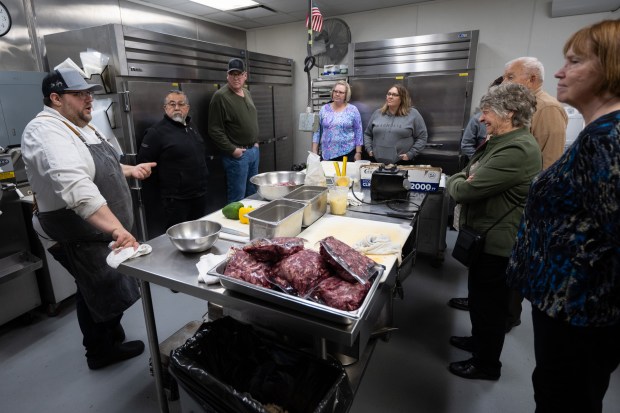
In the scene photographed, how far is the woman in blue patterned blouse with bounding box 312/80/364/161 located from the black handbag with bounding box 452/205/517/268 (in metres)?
2.16

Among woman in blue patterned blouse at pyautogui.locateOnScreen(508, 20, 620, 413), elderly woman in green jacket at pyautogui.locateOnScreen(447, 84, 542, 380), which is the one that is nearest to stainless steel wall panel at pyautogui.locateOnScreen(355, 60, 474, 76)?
elderly woman in green jacket at pyautogui.locateOnScreen(447, 84, 542, 380)

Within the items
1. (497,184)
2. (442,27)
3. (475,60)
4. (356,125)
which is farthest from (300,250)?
(442,27)

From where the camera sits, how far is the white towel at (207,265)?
4.05ft

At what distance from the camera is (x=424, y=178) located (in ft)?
7.61

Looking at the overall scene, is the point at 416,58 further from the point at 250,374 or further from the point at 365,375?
the point at 250,374

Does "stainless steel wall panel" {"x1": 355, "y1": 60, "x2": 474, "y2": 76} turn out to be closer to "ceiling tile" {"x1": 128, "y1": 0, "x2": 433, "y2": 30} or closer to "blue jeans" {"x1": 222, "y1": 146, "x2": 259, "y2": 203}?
"ceiling tile" {"x1": 128, "y1": 0, "x2": 433, "y2": 30}

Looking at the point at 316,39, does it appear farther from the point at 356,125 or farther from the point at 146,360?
the point at 146,360

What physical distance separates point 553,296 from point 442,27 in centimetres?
432

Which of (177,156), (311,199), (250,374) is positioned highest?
(177,156)

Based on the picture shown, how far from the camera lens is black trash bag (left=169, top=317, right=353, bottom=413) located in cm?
121

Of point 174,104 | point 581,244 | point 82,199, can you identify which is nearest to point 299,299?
point 581,244

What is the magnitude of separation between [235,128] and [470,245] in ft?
9.00

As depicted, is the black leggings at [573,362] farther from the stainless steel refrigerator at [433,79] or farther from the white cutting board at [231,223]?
the stainless steel refrigerator at [433,79]

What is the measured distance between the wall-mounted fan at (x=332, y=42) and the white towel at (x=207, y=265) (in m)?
4.29
